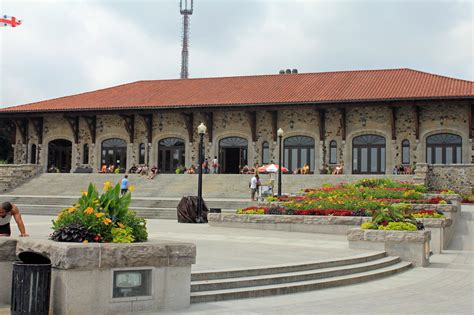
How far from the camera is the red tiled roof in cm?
3659

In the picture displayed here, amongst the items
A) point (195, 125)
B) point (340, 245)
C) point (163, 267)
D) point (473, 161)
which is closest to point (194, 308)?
point (163, 267)

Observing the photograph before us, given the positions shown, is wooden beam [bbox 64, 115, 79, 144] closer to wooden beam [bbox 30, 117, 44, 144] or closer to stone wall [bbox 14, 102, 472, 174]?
stone wall [bbox 14, 102, 472, 174]

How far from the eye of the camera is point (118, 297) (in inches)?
283

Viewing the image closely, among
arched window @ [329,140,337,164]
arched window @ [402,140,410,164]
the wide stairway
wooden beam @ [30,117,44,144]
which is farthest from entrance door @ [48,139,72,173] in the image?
arched window @ [402,140,410,164]

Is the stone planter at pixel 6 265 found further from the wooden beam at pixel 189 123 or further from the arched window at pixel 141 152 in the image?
the arched window at pixel 141 152

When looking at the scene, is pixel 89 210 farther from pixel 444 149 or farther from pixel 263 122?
pixel 263 122

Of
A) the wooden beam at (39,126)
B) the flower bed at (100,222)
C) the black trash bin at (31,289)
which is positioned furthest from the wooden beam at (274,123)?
the black trash bin at (31,289)

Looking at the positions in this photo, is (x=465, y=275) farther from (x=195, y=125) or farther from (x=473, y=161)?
(x=195, y=125)

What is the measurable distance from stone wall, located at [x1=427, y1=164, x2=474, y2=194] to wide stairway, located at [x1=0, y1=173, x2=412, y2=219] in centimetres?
159

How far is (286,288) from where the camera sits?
917 centimetres

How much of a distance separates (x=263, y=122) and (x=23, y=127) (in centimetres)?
Result: 1804

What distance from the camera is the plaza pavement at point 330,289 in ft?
26.6

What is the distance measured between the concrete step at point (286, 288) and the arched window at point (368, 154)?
87.1ft

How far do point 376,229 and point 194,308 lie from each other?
6.69 m
